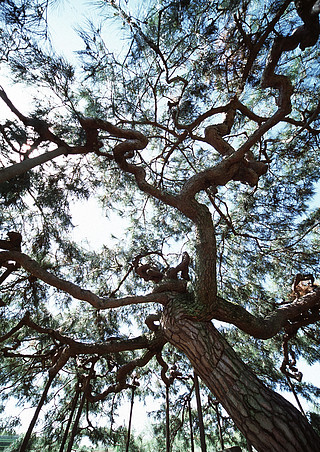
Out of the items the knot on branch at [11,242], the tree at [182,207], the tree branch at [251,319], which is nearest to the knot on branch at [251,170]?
the tree at [182,207]

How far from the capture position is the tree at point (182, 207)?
4.77 feet

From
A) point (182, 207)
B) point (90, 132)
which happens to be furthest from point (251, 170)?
point (90, 132)

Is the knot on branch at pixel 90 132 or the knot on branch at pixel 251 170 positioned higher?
the knot on branch at pixel 90 132

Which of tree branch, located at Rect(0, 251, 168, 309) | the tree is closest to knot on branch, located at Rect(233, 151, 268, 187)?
the tree

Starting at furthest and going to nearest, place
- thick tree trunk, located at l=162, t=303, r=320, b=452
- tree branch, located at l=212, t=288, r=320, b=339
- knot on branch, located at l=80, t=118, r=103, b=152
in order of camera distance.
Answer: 1. knot on branch, located at l=80, t=118, r=103, b=152
2. tree branch, located at l=212, t=288, r=320, b=339
3. thick tree trunk, located at l=162, t=303, r=320, b=452

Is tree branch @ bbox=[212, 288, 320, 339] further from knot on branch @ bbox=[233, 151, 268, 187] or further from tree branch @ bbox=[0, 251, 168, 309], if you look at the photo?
knot on branch @ bbox=[233, 151, 268, 187]

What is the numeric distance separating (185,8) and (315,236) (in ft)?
7.25

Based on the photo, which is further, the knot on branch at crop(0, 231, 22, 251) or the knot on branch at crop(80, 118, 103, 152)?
the knot on branch at crop(80, 118, 103, 152)

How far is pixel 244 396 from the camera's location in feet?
3.42

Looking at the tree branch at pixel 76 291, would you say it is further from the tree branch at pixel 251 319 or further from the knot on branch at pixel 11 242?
the tree branch at pixel 251 319

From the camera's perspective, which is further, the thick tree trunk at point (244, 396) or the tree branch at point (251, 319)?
the tree branch at point (251, 319)

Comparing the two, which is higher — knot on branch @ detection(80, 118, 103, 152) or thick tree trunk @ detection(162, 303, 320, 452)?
knot on branch @ detection(80, 118, 103, 152)

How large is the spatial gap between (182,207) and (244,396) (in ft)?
3.66

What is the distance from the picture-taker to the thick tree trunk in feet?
3.02
